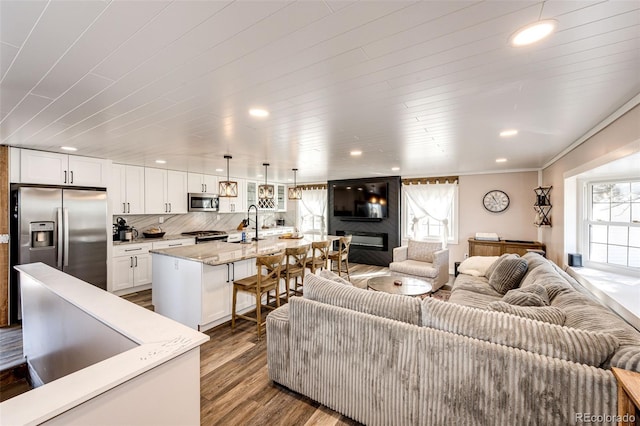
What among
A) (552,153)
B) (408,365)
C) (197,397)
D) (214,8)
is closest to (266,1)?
(214,8)

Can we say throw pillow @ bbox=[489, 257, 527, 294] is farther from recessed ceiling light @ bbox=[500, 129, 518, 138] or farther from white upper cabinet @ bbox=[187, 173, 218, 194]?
white upper cabinet @ bbox=[187, 173, 218, 194]

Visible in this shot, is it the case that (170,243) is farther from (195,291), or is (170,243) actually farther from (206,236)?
(195,291)

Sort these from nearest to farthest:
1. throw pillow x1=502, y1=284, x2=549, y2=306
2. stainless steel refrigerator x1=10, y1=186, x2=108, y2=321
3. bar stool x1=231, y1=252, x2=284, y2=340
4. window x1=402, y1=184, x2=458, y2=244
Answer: throw pillow x1=502, y1=284, x2=549, y2=306, bar stool x1=231, y1=252, x2=284, y2=340, stainless steel refrigerator x1=10, y1=186, x2=108, y2=321, window x1=402, y1=184, x2=458, y2=244

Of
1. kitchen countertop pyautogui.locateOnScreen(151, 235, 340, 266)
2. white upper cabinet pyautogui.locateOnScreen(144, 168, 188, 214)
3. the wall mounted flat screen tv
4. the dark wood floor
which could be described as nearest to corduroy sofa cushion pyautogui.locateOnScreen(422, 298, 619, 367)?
the dark wood floor

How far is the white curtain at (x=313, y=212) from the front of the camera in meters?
8.09

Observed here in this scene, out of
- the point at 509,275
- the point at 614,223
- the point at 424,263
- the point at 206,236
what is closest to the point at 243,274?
the point at 206,236

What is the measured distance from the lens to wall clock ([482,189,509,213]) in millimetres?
5504

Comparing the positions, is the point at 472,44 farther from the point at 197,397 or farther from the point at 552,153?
the point at 552,153

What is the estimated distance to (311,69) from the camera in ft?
5.08

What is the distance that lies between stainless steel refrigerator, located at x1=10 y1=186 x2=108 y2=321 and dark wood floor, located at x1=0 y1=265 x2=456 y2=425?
3.88 ft

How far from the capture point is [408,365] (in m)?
1.62

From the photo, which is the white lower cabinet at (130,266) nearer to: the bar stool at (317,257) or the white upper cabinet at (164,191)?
the white upper cabinet at (164,191)

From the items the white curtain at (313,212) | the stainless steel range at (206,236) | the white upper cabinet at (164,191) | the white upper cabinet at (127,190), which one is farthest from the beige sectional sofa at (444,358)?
the white curtain at (313,212)

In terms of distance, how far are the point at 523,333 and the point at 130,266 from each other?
5.51 m
